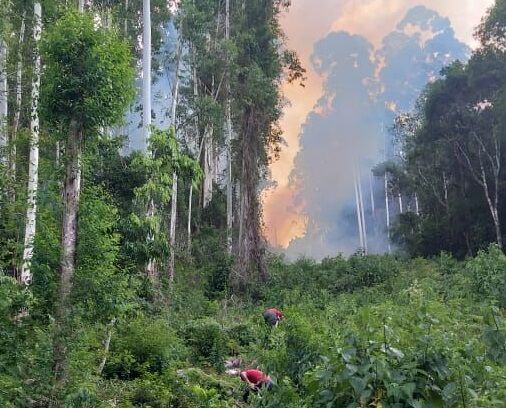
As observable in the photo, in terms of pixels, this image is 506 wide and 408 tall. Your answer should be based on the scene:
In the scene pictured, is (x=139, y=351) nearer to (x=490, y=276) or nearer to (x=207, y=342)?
(x=207, y=342)

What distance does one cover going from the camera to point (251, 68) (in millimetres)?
23219

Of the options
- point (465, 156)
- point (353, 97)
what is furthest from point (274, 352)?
point (353, 97)

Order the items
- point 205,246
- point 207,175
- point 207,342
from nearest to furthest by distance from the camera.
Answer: point 207,342
point 205,246
point 207,175

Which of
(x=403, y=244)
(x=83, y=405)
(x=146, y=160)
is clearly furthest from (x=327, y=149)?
(x=83, y=405)

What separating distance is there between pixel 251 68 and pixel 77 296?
17.9 meters

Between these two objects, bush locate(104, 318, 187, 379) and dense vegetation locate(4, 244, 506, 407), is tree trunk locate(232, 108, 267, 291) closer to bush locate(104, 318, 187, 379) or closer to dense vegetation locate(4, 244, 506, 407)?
dense vegetation locate(4, 244, 506, 407)

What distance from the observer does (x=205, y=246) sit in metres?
24.0

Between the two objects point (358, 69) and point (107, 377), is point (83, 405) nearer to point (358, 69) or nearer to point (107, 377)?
point (107, 377)

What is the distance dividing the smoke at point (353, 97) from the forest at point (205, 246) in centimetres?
2625

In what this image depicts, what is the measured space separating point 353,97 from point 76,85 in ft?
187

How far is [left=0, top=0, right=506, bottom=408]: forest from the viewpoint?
4488mm

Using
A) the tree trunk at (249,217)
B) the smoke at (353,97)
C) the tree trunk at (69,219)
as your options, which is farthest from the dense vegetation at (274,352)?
the smoke at (353,97)

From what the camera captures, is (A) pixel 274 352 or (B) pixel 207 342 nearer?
(A) pixel 274 352

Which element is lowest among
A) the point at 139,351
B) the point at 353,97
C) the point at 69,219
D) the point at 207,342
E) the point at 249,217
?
the point at 139,351
